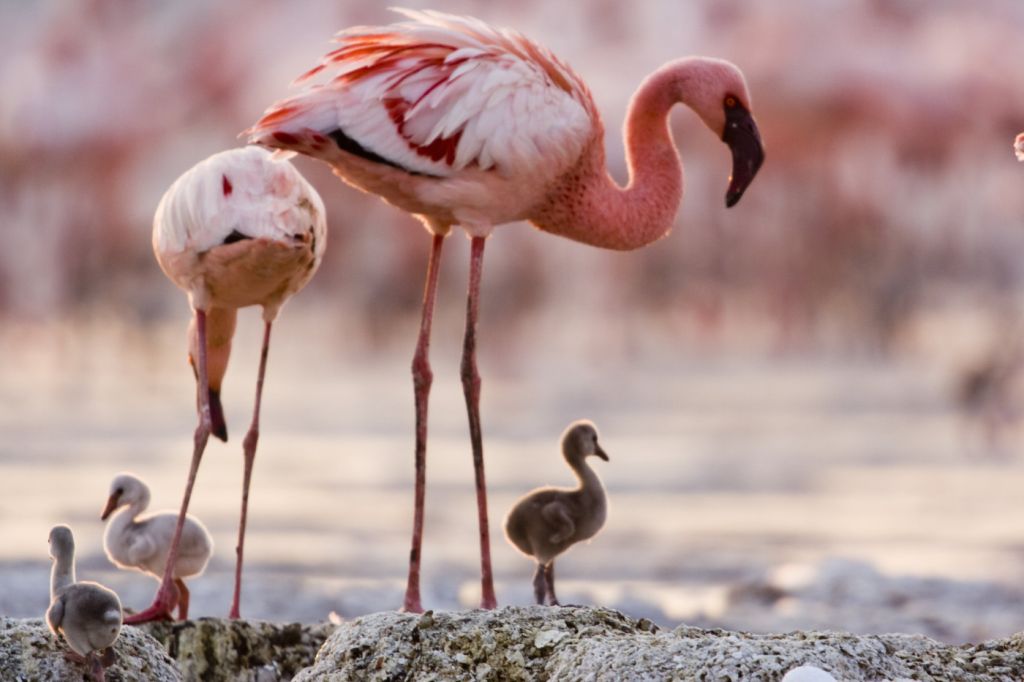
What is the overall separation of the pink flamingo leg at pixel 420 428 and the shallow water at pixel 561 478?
4.29 ft

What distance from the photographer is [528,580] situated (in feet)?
23.8

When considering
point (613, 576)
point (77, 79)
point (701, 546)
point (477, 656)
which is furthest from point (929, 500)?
point (77, 79)

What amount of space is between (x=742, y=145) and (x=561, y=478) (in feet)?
14.1

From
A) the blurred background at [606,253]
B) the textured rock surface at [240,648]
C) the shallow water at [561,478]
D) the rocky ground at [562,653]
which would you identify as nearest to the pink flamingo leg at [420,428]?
the textured rock surface at [240,648]

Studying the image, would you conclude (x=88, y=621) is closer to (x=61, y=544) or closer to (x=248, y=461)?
(x=61, y=544)

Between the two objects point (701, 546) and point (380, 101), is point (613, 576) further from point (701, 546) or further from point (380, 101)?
point (380, 101)

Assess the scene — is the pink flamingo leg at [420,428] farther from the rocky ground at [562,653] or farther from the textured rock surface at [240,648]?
→ the rocky ground at [562,653]

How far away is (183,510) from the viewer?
5.13m

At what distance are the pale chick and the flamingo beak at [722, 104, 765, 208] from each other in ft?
3.11

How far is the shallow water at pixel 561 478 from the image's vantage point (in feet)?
22.6

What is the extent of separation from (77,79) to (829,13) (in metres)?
6.02

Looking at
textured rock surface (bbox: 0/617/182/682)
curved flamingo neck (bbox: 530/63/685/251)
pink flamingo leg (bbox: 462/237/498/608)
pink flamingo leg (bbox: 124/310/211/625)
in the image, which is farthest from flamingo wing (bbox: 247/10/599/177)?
textured rock surface (bbox: 0/617/182/682)

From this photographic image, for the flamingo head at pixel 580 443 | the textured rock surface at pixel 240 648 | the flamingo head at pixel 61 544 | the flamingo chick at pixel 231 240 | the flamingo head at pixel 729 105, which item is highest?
the flamingo head at pixel 729 105

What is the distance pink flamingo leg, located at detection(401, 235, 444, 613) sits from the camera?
15.6ft
